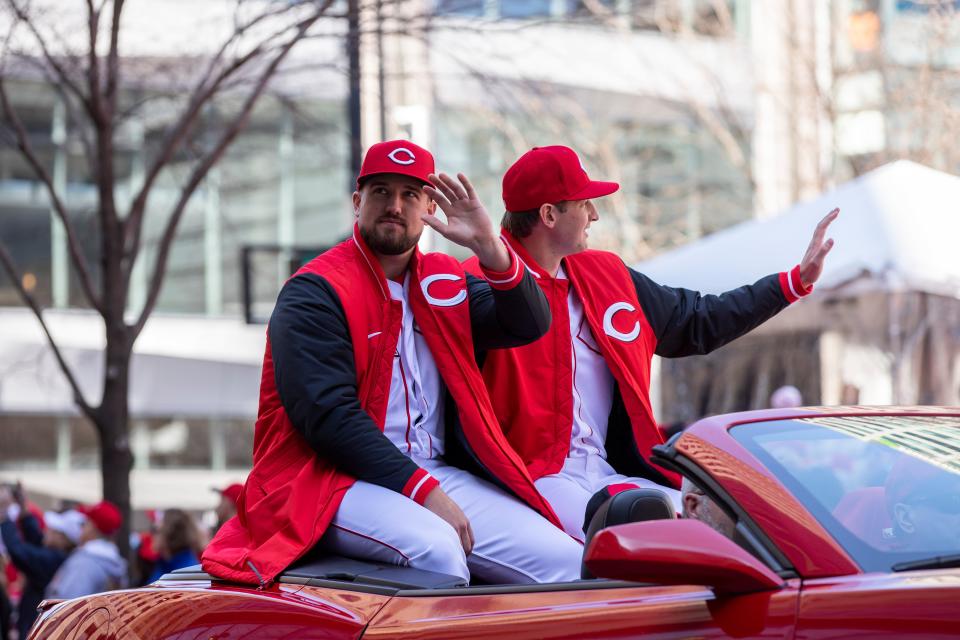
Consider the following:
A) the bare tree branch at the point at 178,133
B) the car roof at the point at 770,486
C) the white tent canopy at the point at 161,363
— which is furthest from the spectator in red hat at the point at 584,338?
the white tent canopy at the point at 161,363

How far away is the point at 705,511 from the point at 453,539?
2.62 ft

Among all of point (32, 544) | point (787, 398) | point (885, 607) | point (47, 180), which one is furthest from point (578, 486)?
point (32, 544)

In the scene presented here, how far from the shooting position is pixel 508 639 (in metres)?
2.80

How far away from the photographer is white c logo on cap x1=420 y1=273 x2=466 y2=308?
4246 millimetres

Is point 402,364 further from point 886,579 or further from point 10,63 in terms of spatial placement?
point 10,63

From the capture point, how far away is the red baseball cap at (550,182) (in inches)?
178

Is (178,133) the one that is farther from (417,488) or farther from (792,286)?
(417,488)

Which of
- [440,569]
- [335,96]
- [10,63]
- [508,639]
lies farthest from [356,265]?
[335,96]

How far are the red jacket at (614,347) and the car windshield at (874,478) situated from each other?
4.18 ft

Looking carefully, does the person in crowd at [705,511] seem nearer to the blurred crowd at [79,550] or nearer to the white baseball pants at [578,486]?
the white baseball pants at [578,486]

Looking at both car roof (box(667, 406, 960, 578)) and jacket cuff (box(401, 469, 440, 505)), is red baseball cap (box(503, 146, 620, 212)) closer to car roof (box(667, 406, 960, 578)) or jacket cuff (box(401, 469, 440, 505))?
jacket cuff (box(401, 469, 440, 505))

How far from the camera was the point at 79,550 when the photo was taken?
31.8ft

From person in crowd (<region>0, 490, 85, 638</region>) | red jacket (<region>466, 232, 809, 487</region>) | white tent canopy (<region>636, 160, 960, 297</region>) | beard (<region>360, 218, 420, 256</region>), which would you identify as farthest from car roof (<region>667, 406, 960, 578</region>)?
person in crowd (<region>0, 490, 85, 638</region>)

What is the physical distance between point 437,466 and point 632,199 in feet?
60.4
